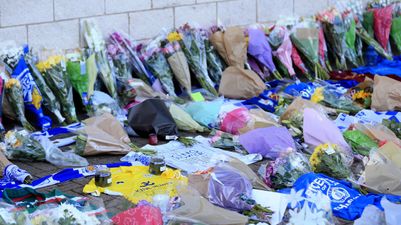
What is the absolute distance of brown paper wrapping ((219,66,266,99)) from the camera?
29.6 feet

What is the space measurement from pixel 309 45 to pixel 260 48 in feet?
2.29

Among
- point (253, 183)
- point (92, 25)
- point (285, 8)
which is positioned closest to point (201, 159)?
point (253, 183)

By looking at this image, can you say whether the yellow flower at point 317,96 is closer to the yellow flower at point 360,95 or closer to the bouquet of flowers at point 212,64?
the yellow flower at point 360,95

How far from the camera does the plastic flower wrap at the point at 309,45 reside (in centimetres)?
1002

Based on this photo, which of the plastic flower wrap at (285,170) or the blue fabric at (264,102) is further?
the blue fabric at (264,102)

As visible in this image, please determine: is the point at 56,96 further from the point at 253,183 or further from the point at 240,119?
the point at 253,183

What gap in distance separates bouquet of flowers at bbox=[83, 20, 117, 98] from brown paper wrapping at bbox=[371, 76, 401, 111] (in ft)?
8.37

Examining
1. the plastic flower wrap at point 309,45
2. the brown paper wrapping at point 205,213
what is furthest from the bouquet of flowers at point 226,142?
the plastic flower wrap at point 309,45

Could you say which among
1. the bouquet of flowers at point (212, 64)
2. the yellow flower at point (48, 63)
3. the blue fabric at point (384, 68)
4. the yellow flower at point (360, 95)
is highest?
the yellow flower at point (48, 63)

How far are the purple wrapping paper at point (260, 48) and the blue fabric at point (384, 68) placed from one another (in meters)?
1.08

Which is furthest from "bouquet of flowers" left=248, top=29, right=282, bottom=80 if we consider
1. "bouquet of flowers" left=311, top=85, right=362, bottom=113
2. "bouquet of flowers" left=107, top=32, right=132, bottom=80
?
"bouquet of flowers" left=107, top=32, right=132, bottom=80

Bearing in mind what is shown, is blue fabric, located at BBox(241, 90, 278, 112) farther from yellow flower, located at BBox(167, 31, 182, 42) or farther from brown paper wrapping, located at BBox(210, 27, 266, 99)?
yellow flower, located at BBox(167, 31, 182, 42)

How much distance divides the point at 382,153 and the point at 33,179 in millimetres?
2633

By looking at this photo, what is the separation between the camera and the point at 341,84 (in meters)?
9.58
